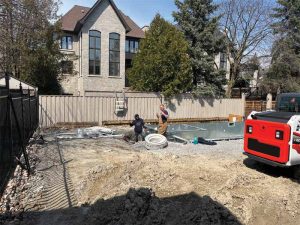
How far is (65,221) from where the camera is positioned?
18.1 feet

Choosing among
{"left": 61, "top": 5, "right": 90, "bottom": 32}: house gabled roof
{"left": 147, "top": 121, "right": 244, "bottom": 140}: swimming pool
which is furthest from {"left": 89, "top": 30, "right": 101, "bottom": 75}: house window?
{"left": 147, "top": 121, "right": 244, "bottom": 140}: swimming pool

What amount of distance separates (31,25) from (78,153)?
13.8m

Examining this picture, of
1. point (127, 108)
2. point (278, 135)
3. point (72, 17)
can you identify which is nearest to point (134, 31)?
point (72, 17)

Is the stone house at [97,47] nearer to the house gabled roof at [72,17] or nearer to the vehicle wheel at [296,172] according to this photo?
the house gabled roof at [72,17]

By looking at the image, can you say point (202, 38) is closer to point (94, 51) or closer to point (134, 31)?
point (94, 51)

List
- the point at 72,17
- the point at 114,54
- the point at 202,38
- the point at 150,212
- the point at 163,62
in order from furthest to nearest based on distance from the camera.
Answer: the point at 72,17 < the point at 114,54 < the point at 202,38 < the point at 163,62 < the point at 150,212

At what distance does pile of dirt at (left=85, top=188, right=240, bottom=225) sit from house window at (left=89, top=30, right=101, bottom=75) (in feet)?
77.4

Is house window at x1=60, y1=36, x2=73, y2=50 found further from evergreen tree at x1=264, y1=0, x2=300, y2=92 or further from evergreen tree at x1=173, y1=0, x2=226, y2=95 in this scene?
evergreen tree at x1=264, y1=0, x2=300, y2=92

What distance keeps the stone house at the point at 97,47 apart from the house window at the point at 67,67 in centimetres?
246

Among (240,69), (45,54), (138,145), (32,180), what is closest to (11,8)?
(45,54)

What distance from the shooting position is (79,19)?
102ft

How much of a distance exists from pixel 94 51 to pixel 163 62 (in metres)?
9.48

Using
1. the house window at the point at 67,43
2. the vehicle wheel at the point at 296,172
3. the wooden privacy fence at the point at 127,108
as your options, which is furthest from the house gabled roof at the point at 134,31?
the vehicle wheel at the point at 296,172

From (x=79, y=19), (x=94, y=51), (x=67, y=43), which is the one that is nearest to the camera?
(x=94, y=51)
